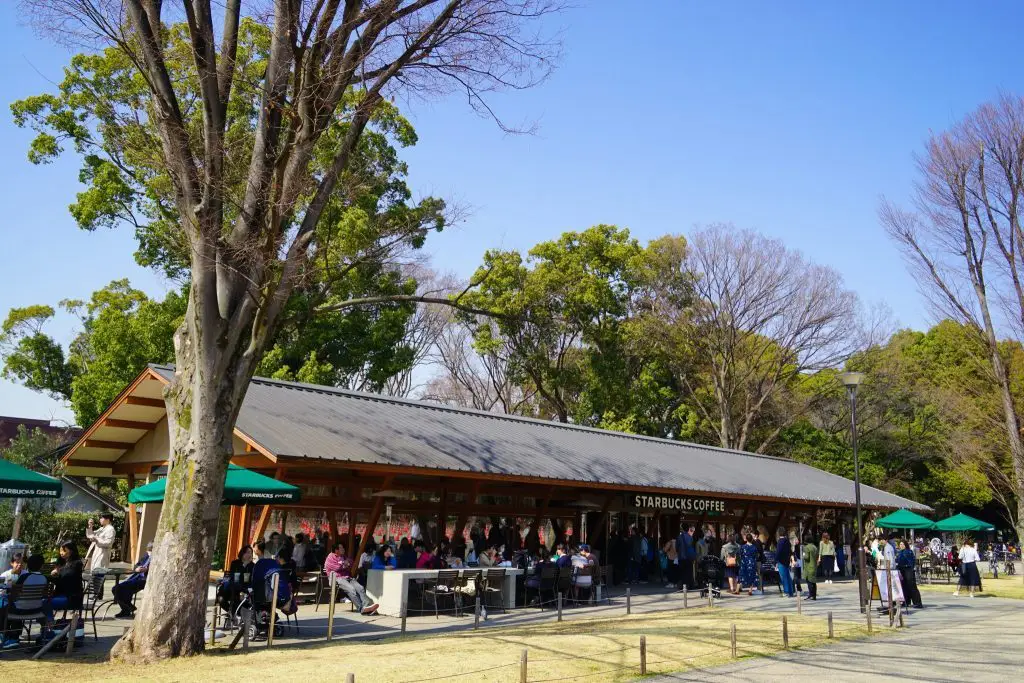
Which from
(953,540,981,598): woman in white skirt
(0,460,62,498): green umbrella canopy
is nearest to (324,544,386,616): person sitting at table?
(0,460,62,498): green umbrella canopy

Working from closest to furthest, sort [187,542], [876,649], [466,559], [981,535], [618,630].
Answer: [187,542]
[876,649]
[618,630]
[466,559]
[981,535]

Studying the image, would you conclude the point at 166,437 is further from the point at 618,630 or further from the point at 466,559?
the point at 618,630

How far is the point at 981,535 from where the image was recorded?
46.4 meters

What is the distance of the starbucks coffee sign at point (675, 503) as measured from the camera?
21.0 meters

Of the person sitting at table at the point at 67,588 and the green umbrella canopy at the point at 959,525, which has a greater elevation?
the green umbrella canopy at the point at 959,525

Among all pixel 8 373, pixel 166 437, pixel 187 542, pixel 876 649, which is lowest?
pixel 876 649

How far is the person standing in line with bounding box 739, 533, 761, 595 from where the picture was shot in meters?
20.2

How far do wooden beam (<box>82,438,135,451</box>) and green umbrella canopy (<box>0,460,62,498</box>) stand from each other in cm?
755

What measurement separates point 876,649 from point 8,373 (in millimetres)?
31883

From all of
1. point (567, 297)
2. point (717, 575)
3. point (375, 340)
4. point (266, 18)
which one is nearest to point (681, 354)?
point (567, 297)

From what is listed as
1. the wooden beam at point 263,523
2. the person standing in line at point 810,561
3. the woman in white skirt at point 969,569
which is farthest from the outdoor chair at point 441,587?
the woman in white skirt at point 969,569

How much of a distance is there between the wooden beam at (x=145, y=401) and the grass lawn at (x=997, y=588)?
20792 mm

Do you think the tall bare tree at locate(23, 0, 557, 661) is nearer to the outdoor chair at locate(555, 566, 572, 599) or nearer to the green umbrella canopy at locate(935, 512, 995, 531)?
the outdoor chair at locate(555, 566, 572, 599)

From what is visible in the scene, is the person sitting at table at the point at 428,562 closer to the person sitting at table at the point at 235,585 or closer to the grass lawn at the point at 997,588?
the person sitting at table at the point at 235,585
